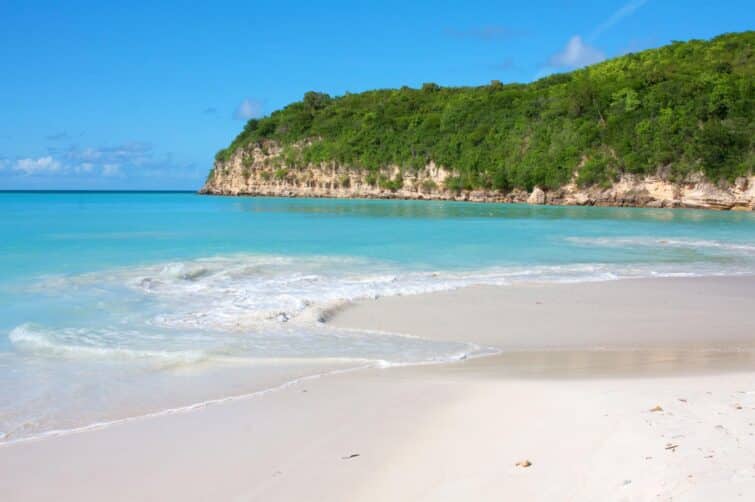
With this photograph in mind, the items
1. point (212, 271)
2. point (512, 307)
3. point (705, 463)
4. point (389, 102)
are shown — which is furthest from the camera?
point (389, 102)

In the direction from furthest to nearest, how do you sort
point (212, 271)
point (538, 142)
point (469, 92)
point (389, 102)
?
point (389, 102)
point (469, 92)
point (538, 142)
point (212, 271)

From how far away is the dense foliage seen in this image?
49.6m

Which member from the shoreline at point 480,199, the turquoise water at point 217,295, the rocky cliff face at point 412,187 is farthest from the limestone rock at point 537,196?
the turquoise water at point 217,295

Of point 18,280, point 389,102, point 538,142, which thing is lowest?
point 18,280

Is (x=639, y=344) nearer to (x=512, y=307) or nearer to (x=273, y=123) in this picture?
(x=512, y=307)

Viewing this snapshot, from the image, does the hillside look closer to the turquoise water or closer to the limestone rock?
the limestone rock

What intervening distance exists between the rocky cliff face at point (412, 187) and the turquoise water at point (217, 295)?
1132 inches

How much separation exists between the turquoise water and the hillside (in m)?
30.6

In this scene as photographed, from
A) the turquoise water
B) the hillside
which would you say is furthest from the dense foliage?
the turquoise water

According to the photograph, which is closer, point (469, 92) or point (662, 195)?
point (662, 195)

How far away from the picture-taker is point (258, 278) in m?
11.8

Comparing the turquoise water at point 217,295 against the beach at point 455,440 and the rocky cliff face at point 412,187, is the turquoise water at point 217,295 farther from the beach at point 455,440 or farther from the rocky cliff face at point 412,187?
the rocky cliff face at point 412,187

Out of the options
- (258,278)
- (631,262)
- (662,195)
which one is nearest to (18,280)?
(258,278)

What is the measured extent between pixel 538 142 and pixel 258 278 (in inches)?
2070
